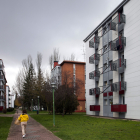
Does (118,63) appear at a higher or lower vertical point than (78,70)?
lower

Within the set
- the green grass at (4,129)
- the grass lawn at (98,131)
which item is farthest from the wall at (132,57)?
the green grass at (4,129)

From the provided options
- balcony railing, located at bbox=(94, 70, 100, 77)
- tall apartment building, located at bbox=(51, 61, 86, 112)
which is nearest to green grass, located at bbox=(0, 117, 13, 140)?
balcony railing, located at bbox=(94, 70, 100, 77)

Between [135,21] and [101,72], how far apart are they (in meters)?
10.2

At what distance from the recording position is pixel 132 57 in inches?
811

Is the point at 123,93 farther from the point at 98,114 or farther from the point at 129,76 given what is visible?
the point at 98,114

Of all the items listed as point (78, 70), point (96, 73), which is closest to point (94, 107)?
point (96, 73)

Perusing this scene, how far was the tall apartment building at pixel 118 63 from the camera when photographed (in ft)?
66.3

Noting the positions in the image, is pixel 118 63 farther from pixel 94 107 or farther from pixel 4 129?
pixel 4 129

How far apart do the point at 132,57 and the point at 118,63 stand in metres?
2.28

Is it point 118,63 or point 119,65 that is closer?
point 119,65

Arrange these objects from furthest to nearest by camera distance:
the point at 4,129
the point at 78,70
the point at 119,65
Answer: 1. the point at 78,70
2. the point at 119,65
3. the point at 4,129

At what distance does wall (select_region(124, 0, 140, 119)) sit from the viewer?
1975cm

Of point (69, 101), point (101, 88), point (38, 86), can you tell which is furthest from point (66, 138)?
point (38, 86)

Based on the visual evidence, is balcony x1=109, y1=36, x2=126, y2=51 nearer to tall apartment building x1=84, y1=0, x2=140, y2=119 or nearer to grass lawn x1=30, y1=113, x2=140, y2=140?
tall apartment building x1=84, y1=0, x2=140, y2=119
